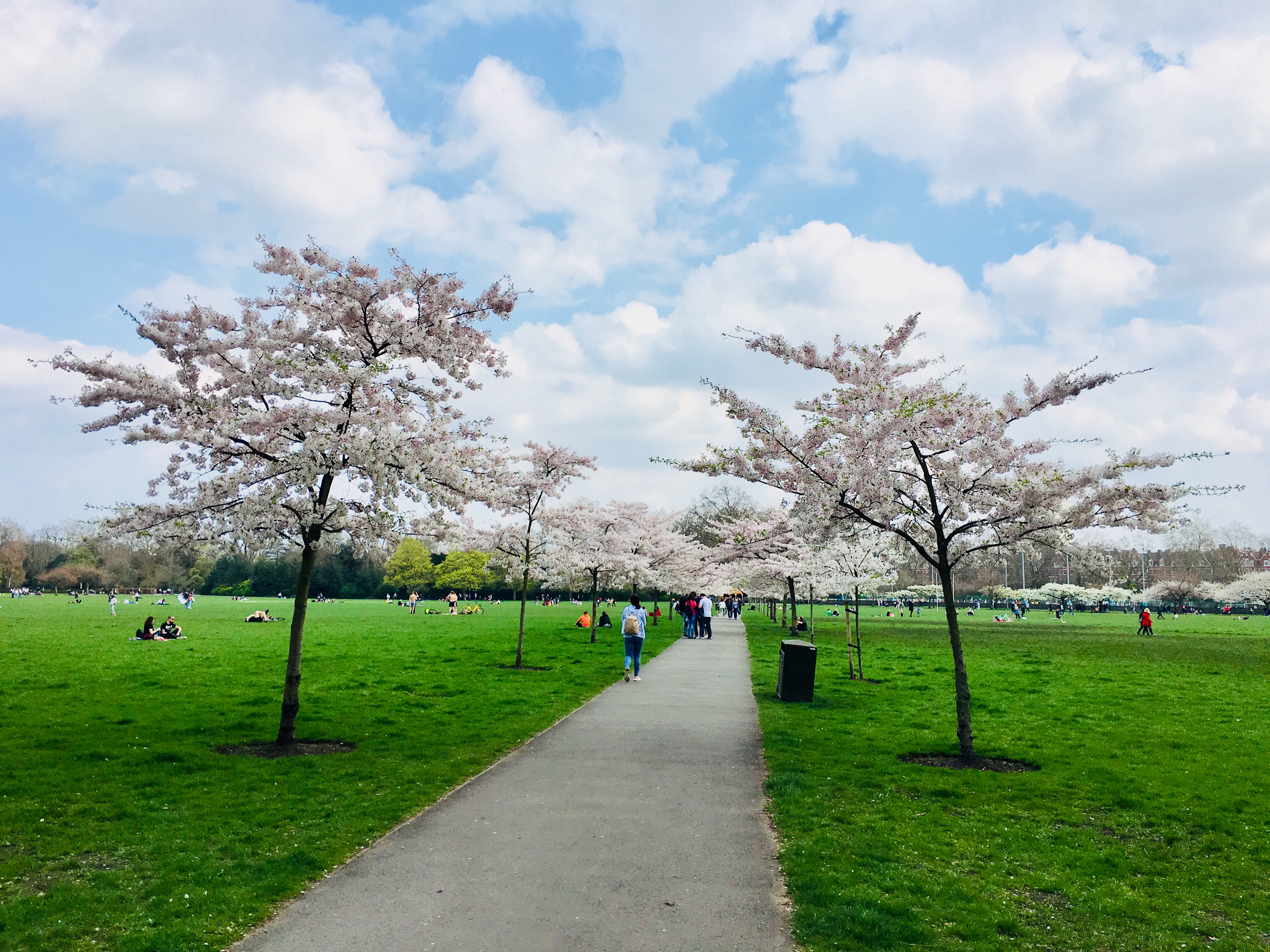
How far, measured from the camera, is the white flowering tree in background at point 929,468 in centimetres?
973

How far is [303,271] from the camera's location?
10.7m

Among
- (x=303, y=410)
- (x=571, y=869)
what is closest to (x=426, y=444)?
(x=303, y=410)

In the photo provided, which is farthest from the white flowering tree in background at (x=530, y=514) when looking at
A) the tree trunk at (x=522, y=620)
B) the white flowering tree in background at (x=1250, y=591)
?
the white flowering tree in background at (x=1250, y=591)

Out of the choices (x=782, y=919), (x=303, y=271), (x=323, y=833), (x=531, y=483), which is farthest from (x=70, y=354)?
(x=531, y=483)

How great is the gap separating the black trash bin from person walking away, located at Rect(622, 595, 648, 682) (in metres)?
3.33

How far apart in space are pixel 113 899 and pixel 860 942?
4.80 meters

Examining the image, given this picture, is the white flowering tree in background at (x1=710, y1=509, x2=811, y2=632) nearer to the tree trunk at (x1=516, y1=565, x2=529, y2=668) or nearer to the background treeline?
the tree trunk at (x1=516, y1=565, x2=529, y2=668)

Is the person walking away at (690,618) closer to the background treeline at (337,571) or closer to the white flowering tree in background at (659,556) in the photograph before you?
the white flowering tree in background at (659,556)

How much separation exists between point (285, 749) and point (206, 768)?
43.8 inches

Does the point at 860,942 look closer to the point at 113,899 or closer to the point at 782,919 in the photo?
the point at 782,919

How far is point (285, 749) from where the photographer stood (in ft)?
33.1

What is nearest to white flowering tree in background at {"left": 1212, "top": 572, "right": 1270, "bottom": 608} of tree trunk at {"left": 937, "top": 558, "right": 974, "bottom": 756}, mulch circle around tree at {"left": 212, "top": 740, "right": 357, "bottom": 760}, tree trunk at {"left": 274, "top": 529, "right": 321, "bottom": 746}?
tree trunk at {"left": 937, "top": 558, "right": 974, "bottom": 756}

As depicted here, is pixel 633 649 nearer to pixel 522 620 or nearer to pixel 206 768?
pixel 522 620

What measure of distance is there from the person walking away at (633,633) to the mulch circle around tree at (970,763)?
A: 24.9 feet
